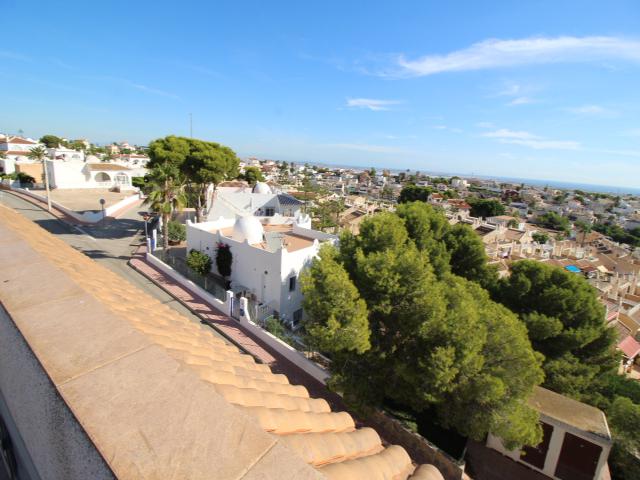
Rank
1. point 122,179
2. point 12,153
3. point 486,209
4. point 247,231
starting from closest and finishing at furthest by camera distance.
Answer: point 247,231, point 122,179, point 12,153, point 486,209

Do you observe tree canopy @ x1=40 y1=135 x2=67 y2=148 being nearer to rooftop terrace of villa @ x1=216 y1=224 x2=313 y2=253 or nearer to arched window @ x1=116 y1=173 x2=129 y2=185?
arched window @ x1=116 y1=173 x2=129 y2=185

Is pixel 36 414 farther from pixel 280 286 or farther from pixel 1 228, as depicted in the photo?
pixel 280 286

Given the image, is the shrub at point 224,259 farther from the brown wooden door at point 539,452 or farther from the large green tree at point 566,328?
the brown wooden door at point 539,452

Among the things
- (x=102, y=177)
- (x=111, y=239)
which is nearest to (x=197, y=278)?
(x=111, y=239)

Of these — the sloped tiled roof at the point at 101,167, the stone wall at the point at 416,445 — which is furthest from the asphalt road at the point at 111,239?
the sloped tiled roof at the point at 101,167

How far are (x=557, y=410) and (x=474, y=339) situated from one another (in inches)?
192

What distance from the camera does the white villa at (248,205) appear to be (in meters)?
33.2

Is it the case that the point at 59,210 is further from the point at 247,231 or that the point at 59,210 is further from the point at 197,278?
the point at 247,231

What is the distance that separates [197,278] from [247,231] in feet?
13.4

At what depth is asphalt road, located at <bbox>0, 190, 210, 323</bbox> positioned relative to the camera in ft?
65.3

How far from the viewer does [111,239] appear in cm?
2814

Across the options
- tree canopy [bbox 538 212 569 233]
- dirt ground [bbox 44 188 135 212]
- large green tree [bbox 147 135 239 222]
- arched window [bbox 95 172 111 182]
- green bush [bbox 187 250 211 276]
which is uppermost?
large green tree [bbox 147 135 239 222]

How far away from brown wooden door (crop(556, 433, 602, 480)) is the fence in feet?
51.8

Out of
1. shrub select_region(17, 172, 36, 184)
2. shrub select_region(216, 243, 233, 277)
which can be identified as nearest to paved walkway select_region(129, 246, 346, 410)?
shrub select_region(216, 243, 233, 277)
